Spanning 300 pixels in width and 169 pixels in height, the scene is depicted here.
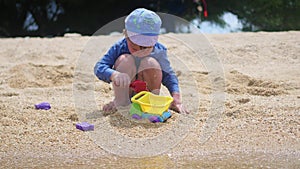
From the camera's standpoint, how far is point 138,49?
252 centimetres

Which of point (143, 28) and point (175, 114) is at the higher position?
point (143, 28)

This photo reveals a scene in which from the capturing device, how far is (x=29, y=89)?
11.1ft

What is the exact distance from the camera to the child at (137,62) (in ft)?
7.93

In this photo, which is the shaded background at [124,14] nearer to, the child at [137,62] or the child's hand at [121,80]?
the child at [137,62]

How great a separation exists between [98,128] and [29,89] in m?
1.18

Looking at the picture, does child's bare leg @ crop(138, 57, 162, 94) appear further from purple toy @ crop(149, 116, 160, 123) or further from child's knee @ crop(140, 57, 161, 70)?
purple toy @ crop(149, 116, 160, 123)

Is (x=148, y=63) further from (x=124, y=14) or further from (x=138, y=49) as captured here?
(x=124, y=14)

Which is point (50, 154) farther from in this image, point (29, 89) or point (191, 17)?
point (191, 17)

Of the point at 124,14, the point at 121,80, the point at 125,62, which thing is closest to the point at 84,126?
the point at 121,80

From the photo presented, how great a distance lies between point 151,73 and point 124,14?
13.5ft

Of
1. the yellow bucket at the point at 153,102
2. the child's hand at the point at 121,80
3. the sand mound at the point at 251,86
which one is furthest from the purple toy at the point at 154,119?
the sand mound at the point at 251,86

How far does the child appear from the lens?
242 centimetres

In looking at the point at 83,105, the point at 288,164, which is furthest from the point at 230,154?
the point at 83,105

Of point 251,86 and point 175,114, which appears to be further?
point 251,86
